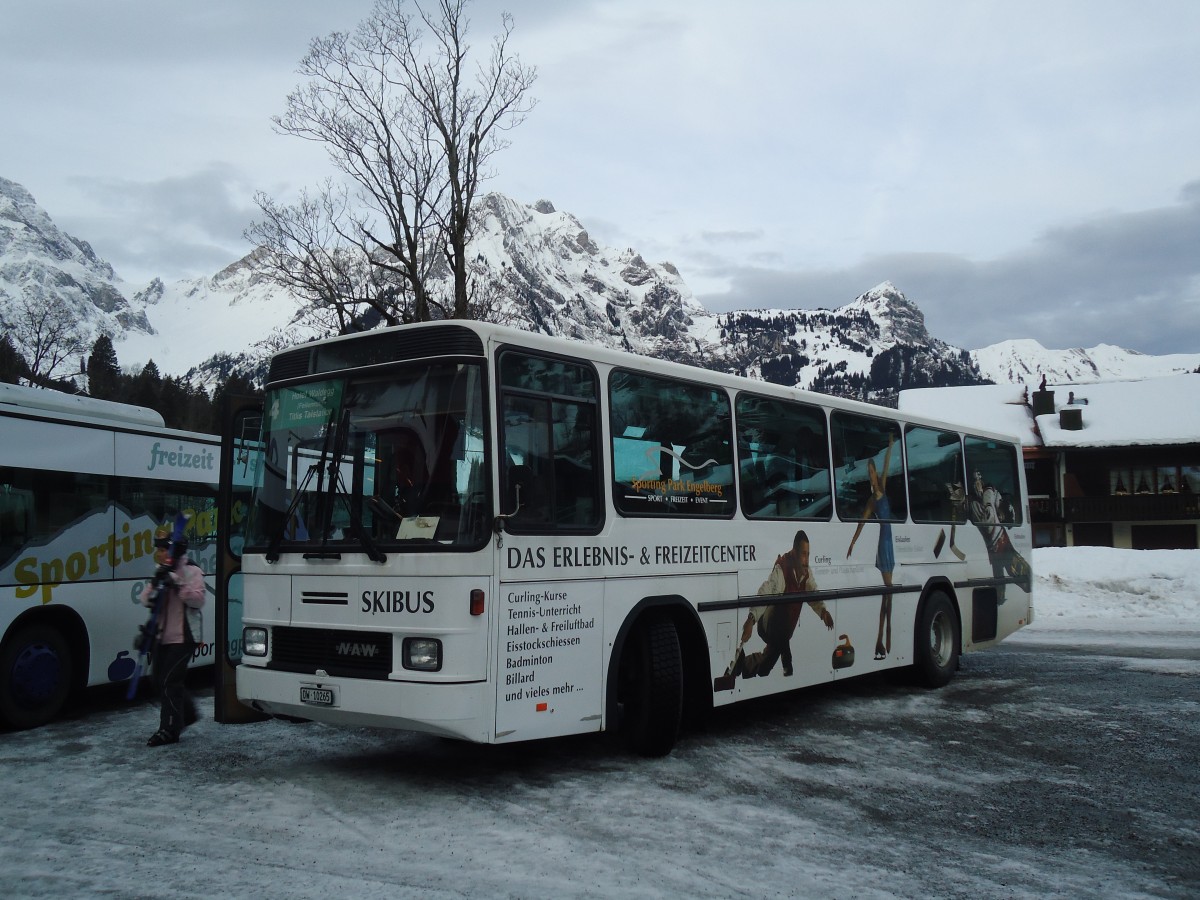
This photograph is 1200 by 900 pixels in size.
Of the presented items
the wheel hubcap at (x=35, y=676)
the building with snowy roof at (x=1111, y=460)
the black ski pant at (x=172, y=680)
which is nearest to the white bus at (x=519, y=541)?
the black ski pant at (x=172, y=680)

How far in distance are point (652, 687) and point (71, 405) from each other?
5.99 meters

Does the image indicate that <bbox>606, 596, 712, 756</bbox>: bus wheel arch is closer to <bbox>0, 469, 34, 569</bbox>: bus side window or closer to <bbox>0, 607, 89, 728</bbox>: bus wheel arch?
<bbox>0, 607, 89, 728</bbox>: bus wheel arch

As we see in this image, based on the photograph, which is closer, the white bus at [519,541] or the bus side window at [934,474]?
the white bus at [519,541]

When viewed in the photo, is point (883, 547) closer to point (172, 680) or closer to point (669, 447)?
point (669, 447)

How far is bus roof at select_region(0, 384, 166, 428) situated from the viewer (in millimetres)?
9102

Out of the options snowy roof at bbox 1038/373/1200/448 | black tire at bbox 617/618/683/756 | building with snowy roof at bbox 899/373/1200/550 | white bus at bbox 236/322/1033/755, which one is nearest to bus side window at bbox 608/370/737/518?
white bus at bbox 236/322/1033/755

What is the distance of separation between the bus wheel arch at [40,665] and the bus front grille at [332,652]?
10.0ft

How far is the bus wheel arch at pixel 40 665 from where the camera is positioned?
8.55 m

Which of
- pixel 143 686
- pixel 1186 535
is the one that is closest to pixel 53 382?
pixel 143 686

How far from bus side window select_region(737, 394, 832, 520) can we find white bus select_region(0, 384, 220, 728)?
5747 millimetres

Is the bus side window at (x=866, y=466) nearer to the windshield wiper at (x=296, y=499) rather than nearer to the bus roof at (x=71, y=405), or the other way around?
the windshield wiper at (x=296, y=499)

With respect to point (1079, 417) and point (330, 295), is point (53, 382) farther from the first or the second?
point (1079, 417)

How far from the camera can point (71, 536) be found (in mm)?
9227

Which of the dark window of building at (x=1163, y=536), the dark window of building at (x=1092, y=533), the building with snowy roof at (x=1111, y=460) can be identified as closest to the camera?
the building with snowy roof at (x=1111, y=460)
